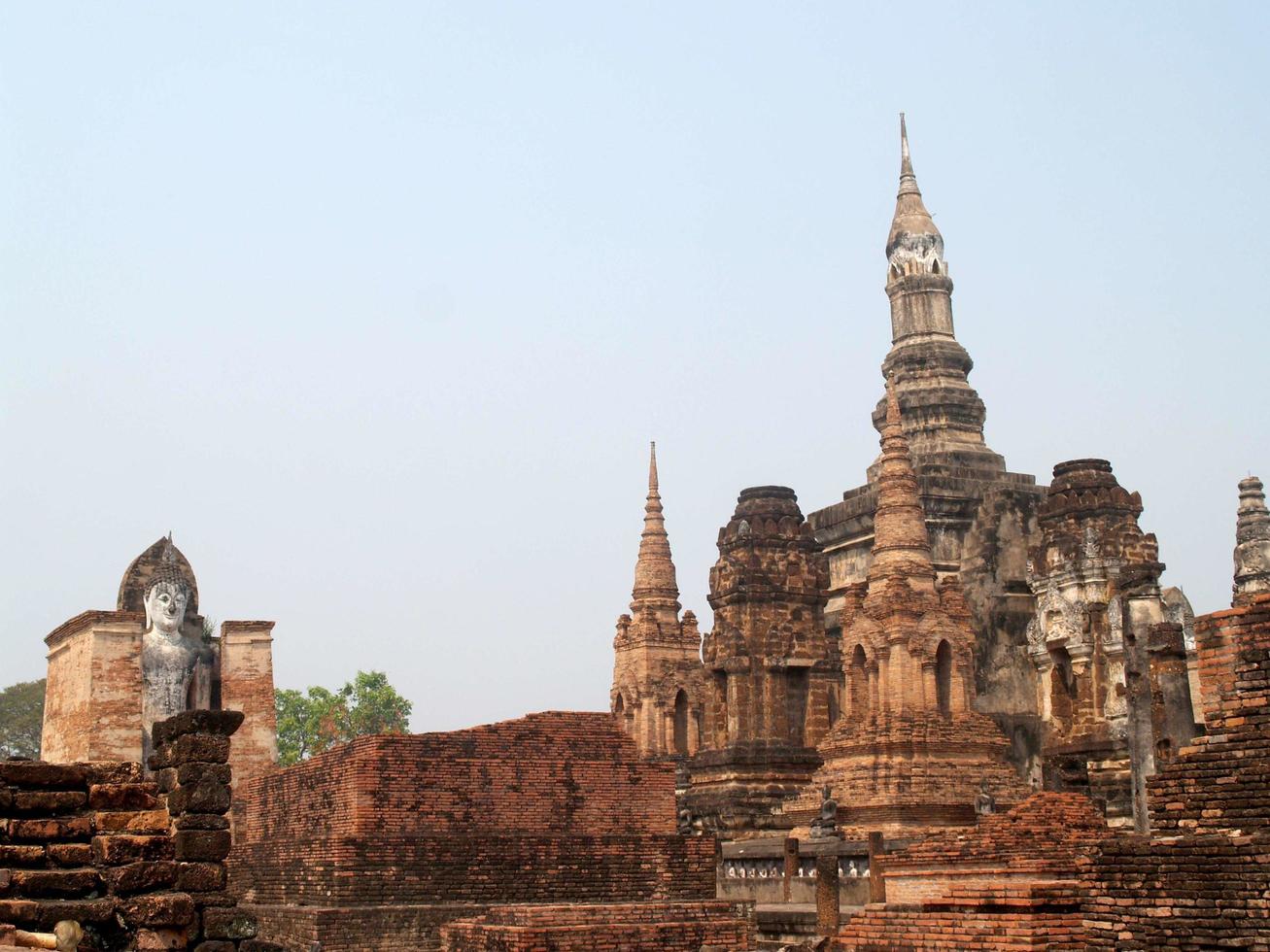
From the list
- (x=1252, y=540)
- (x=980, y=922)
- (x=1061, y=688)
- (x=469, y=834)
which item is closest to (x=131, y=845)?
(x=980, y=922)

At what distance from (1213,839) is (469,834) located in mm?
8872

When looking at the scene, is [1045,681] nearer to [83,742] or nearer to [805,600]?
[805,600]

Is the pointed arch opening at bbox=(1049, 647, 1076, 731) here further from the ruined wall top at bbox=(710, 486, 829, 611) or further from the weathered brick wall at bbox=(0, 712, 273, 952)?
the weathered brick wall at bbox=(0, 712, 273, 952)

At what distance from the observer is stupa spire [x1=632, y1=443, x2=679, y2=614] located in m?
40.0

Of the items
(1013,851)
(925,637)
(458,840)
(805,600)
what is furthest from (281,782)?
(805,600)

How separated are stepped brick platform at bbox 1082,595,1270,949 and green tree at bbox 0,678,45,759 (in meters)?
56.4

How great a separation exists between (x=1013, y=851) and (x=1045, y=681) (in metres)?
19.2

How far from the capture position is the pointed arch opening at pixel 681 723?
38844mm

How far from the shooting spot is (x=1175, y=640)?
16.2 meters

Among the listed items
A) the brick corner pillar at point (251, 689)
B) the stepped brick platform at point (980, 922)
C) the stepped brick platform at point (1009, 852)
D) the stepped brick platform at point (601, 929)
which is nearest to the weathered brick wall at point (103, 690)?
the brick corner pillar at point (251, 689)

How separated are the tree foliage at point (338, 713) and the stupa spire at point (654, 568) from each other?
64.3 feet

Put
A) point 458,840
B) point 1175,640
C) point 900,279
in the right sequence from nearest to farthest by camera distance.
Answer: point 1175,640 < point 458,840 < point 900,279

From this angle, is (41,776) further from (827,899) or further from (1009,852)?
(827,899)

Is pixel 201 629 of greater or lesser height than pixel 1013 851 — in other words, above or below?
above
